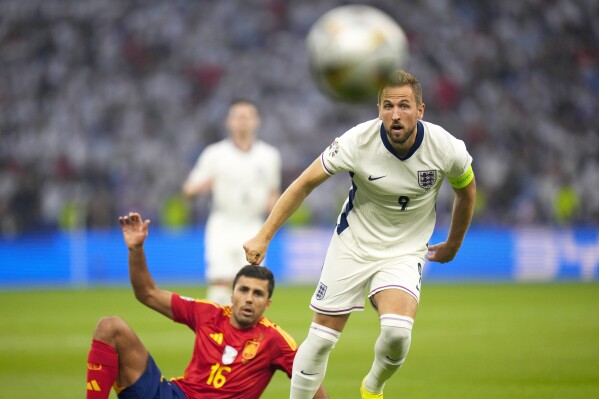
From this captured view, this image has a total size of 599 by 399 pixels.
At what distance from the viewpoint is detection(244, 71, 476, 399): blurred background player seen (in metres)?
5.55

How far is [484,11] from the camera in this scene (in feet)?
77.4

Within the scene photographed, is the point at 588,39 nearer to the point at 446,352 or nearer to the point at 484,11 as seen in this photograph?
the point at 484,11

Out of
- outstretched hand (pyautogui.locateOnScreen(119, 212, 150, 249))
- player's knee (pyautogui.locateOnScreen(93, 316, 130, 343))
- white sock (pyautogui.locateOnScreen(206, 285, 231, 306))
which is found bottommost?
player's knee (pyautogui.locateOnScreen(93, 316, 130, 343))

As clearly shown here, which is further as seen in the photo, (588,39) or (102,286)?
(588,39)

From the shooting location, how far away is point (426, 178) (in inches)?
226

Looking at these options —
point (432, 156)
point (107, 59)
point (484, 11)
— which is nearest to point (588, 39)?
point (484, 11)

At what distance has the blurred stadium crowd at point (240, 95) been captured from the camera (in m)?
20.2

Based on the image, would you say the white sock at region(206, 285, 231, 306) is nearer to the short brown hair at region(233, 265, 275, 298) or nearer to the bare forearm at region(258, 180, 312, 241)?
the short brown hair at region(233, 265, 275, 298)

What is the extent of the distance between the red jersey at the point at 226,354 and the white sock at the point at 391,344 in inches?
21.8

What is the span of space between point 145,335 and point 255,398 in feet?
19.6

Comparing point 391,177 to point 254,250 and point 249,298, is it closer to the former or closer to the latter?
point 254,250

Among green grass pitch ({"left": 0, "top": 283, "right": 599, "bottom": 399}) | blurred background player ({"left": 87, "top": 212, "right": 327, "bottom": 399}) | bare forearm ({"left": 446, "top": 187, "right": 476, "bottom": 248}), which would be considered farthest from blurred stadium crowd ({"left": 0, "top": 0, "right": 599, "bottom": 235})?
blurred background player ({"left": 87, "top": 212, "right": 327, "bottom": 399})

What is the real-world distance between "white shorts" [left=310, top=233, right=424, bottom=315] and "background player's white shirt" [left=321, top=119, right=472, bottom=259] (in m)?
0.06

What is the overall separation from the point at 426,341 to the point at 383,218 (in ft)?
16.7
